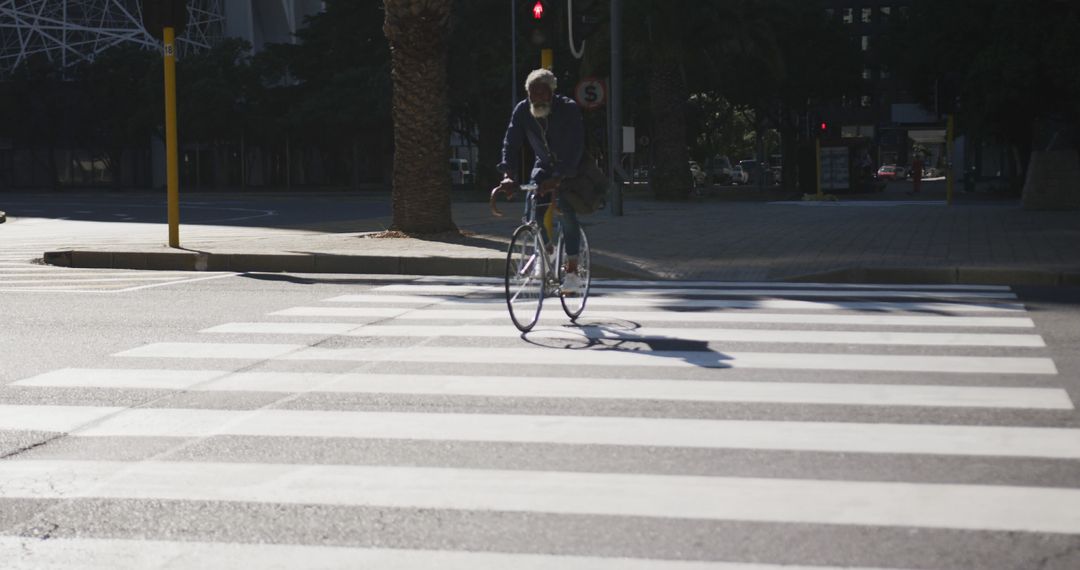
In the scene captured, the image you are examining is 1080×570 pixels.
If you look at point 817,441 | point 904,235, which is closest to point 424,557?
point 817,441

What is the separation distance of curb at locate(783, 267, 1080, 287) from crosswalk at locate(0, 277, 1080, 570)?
134 inches

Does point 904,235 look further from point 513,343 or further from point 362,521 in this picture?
point 362,521

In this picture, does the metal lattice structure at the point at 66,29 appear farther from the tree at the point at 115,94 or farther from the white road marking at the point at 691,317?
the white road marking at the point at 691,317

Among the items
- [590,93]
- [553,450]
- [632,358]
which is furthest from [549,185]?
[590,93]

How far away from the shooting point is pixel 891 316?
998 centimetres

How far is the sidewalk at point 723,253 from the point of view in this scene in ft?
43.4

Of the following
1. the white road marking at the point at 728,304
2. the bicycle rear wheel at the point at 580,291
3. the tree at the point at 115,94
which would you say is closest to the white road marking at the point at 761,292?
the white road marking at the point at 728,304

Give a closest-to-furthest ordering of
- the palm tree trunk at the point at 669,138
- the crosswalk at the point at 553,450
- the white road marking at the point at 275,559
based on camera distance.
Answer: the white road marking at the point at 275,559, the crosswalk at the point at 553,450, the palm tree trunk at the point at 669,138

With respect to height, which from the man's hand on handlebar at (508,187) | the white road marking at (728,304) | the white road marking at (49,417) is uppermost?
the man's hand on handlebar at (508,187)

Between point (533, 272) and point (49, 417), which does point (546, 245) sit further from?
point (49, 417)

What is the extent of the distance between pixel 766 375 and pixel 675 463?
7.02 ft

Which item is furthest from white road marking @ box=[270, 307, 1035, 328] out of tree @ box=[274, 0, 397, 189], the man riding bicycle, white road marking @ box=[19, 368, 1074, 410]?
tree @ box=[274, 0, 397, 189]

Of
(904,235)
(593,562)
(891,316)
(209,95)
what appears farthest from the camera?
(209,95)

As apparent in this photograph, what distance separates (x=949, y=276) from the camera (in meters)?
13.0
